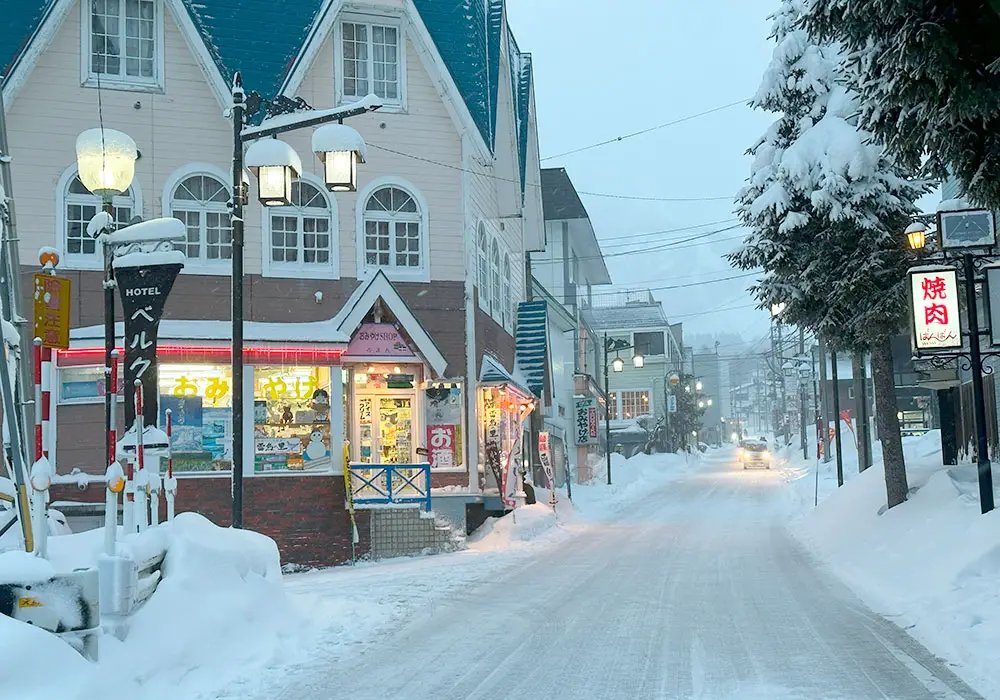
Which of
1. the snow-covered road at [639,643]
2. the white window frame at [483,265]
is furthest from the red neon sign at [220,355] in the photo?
the snow-covered road at [639,643]

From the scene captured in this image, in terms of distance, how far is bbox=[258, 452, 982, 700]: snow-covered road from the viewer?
7559mm

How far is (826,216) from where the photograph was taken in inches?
739

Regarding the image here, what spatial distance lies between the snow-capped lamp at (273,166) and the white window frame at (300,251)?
20.4 ft

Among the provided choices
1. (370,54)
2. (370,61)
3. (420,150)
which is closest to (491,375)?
(420,150)

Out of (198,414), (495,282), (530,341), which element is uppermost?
(495,282)

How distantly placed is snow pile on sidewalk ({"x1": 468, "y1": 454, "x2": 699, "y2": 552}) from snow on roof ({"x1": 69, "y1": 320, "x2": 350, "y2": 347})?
5.24 meters

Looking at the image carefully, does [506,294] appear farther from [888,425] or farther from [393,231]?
[888,425]

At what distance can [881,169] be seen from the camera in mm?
18250

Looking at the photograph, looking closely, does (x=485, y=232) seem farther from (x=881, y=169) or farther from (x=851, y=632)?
(x=851, y=632)

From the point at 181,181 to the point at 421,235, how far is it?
4943mm

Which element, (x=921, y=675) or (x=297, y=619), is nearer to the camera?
(x=921, y=675)

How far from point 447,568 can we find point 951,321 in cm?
861

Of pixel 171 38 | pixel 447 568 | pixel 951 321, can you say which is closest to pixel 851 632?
pixel 951 321

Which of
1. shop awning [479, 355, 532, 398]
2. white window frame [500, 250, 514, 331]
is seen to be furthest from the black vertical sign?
→ white window frame [500, 250, 514, 331]
